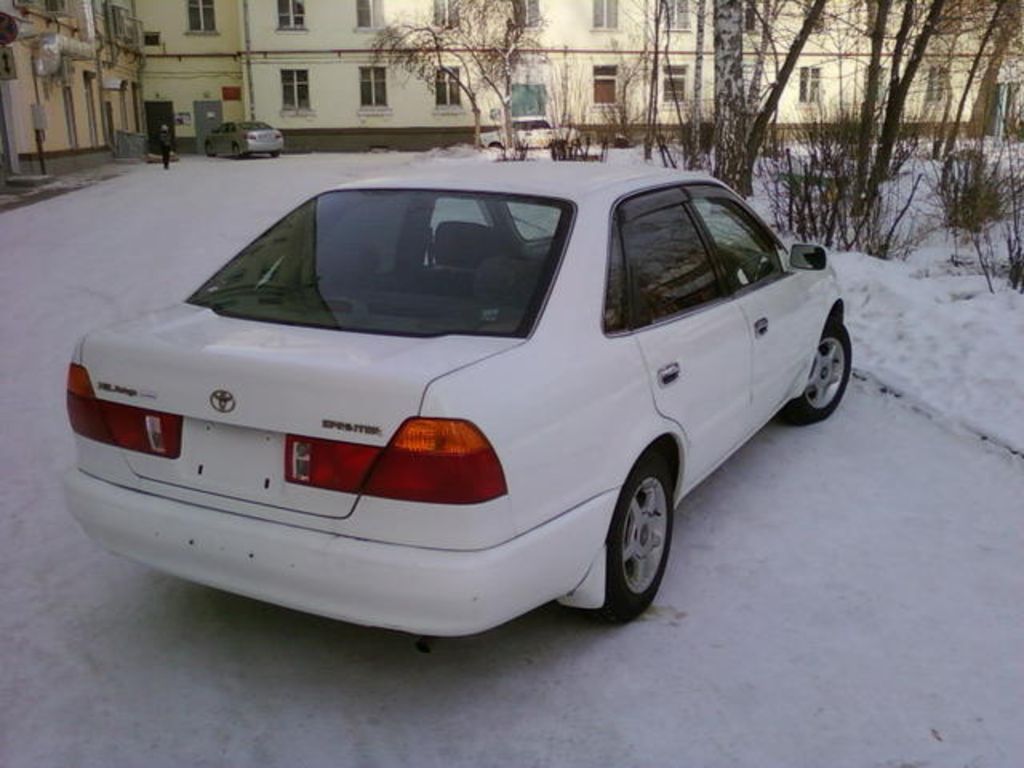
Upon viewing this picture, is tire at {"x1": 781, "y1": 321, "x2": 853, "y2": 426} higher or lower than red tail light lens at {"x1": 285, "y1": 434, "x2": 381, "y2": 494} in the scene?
lower

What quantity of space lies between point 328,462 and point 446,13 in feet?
131

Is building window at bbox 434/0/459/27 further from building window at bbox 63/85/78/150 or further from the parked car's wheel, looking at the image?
the parked car's wheel

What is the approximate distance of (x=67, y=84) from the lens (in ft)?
94.5

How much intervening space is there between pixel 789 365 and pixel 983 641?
1783 millimetres

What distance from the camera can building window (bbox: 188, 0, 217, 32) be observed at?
4231cm

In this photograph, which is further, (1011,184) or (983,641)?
(1011,184)

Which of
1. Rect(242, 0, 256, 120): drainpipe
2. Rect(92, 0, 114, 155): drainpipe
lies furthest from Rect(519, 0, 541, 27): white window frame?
Rect(92, 0, 114, 155): drainpipe

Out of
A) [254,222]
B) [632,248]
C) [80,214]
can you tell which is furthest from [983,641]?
[80,214]

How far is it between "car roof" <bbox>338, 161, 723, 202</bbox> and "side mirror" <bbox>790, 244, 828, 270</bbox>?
2.94ft

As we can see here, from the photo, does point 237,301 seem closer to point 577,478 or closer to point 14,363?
point 577,478

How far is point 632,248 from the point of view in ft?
11.9

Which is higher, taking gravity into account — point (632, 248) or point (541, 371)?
point (632, 248)

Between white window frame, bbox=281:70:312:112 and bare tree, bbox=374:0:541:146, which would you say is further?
white window frame, bbox=281:70:312:112

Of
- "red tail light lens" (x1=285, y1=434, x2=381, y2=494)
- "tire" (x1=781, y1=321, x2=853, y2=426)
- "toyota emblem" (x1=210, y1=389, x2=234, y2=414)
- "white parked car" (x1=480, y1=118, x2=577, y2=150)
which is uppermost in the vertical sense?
"white parked car" (x1=480, y1=118, x2=577, y2=150)
